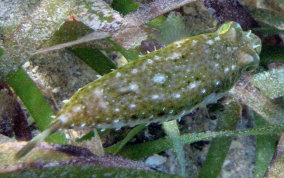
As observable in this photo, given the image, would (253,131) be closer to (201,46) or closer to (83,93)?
(201,46)

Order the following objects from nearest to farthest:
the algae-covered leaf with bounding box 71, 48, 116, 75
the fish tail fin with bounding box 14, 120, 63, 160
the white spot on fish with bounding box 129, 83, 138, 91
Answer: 1. the fish tail fin with bounding box 14, 120, 63, 160
2. the white spot on fish with bounding box 129, 83, 138, 91
3. the algae-covered leaf with bounding box 71, 48, 116, 75

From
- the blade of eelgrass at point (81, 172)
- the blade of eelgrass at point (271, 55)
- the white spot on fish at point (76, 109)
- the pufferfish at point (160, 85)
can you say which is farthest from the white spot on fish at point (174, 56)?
the blade of eelgrass at point (271, 55)

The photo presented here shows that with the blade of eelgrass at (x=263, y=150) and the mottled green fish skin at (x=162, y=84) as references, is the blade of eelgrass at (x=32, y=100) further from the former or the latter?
the blade of eelgrass at (x=263, y=150)

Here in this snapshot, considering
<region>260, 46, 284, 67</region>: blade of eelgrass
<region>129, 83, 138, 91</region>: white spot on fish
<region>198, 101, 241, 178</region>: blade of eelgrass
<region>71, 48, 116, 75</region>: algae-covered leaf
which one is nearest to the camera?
<region>129, 83, 138, 91</region>: white spot on fish

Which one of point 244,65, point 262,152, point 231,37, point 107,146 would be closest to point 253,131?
point 262,152

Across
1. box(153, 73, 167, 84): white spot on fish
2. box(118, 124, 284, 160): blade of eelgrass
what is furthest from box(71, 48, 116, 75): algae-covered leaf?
box(153, 73, 167, 84): white spot on fish

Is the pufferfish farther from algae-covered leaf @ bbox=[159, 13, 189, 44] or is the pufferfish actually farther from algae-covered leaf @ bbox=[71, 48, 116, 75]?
algae-covered leaf @ bbox=[71, 48, 116, 75]

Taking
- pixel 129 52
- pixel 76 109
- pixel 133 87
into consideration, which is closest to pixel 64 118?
pixel 76 109
